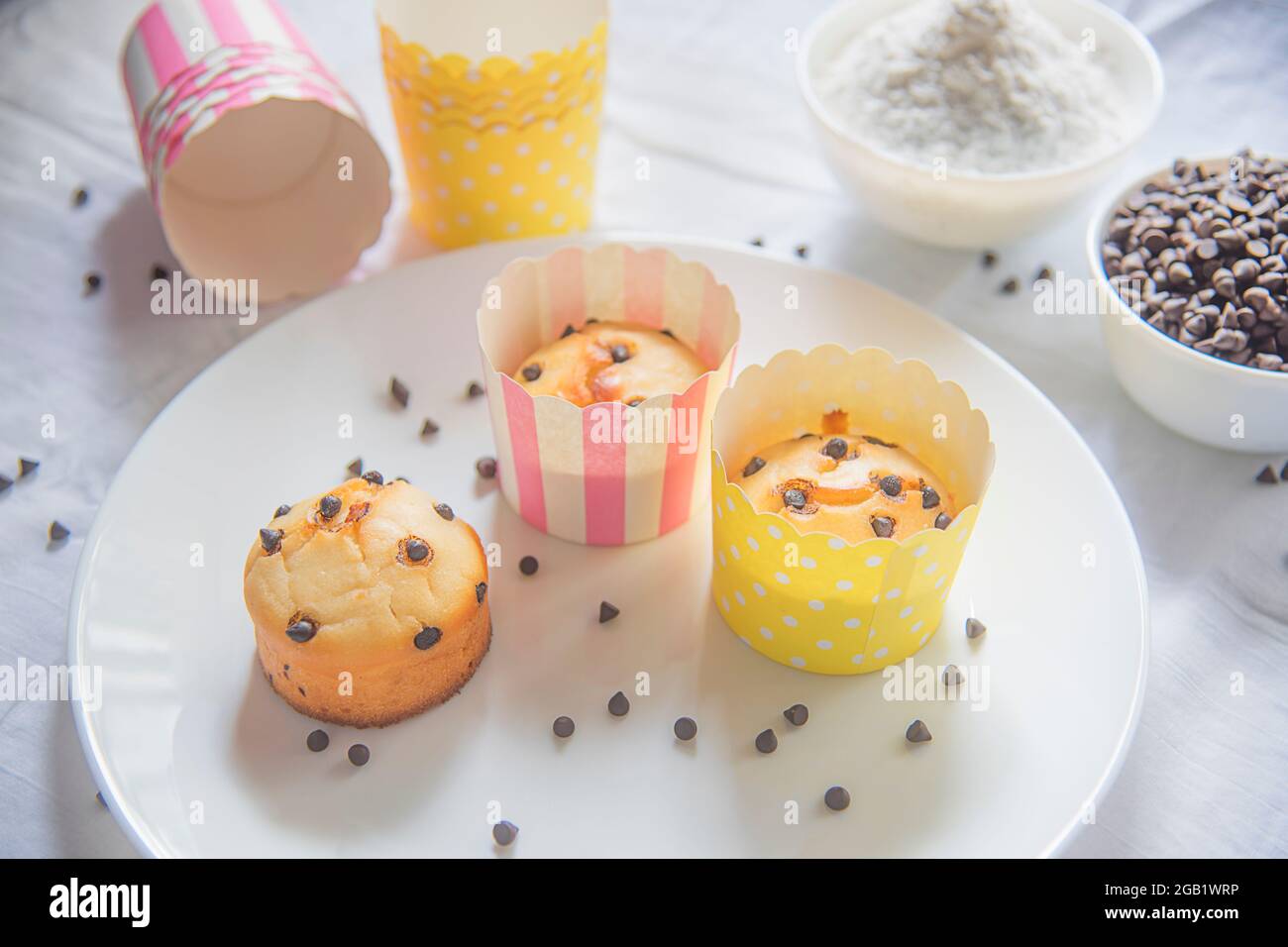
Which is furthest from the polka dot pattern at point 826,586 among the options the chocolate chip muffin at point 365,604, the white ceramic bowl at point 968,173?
the white ceramic bowl at point 968,173

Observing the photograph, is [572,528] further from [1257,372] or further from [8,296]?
[8,296]

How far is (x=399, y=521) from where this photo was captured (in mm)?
1533

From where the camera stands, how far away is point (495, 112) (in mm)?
1949

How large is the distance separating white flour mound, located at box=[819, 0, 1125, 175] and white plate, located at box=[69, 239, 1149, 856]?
1.23 ft

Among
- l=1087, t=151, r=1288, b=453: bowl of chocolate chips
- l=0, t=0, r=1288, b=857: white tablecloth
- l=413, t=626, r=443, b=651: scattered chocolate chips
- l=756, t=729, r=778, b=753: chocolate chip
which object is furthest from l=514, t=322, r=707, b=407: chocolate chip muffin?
l=1087, t=151, r=1288, b=453: bowl of chocolate chips

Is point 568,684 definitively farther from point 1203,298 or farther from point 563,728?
point 1203,298

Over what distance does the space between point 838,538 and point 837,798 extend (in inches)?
12.7

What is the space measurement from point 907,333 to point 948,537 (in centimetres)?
62

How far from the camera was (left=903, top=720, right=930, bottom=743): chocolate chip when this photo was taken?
151cm

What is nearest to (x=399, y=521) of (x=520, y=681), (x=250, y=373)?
(x=520, y=681)

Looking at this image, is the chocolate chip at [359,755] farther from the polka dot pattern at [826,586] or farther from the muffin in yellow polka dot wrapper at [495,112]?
the muffin in yellow polka dot wrapper at [495,112]

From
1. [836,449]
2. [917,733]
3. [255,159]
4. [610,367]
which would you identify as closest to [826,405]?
[836,449]

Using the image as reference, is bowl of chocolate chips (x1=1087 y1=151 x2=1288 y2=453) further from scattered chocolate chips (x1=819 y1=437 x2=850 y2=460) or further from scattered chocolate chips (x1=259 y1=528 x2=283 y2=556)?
scattered chocolate chips (x1=259 y1=528 x2=283 y2=556)

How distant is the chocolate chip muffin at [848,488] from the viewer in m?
1.52
